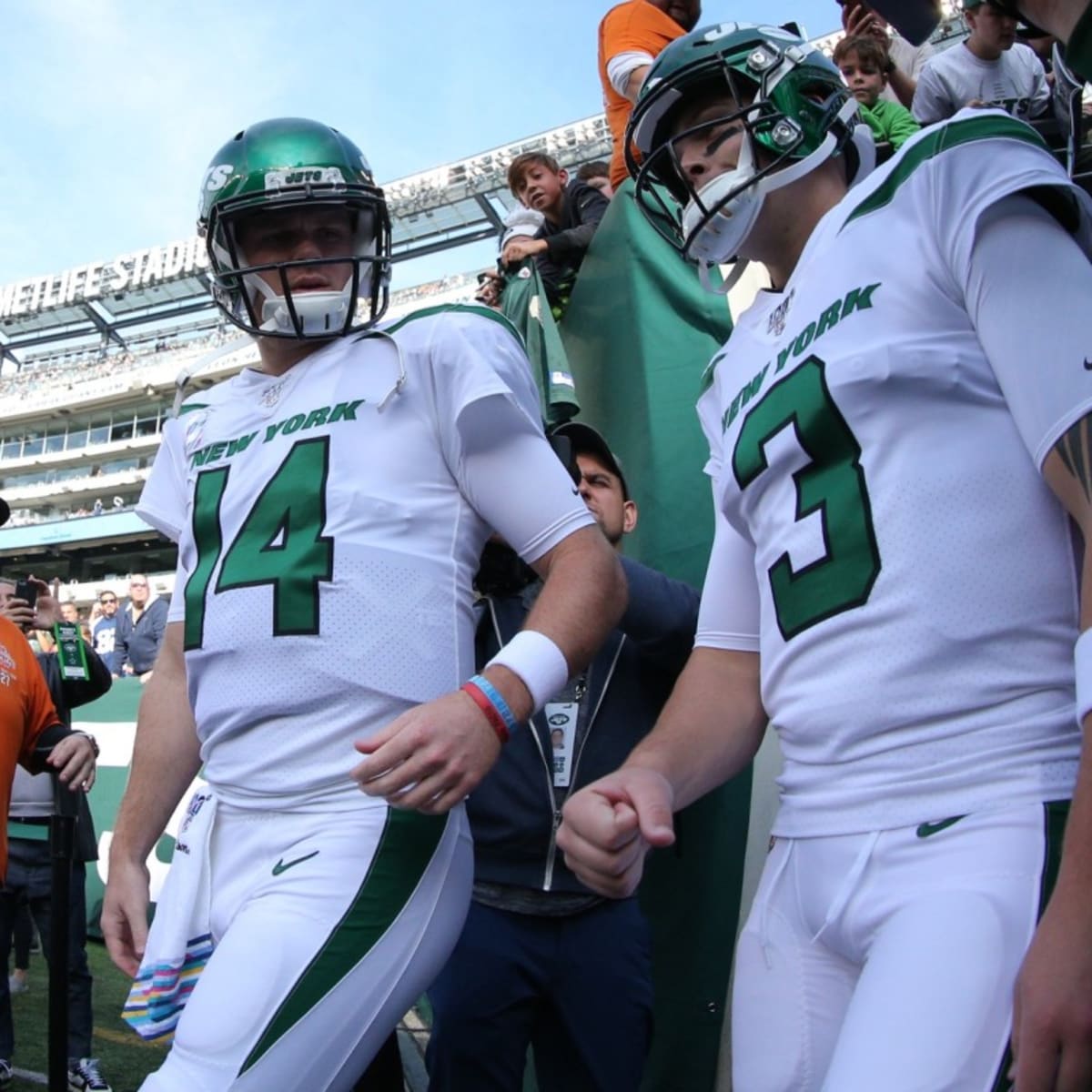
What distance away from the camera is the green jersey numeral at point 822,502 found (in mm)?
1396

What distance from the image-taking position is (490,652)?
2902 millimetres

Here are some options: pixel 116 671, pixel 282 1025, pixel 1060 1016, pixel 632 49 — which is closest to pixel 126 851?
pixel 282 1025

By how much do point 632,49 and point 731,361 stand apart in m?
3.17

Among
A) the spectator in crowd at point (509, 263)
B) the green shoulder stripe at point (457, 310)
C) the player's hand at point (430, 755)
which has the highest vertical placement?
the spectator in crowd at point (509, 263)

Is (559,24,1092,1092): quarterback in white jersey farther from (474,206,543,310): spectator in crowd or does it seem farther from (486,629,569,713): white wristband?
(474,206,543,310): spectator in crowd

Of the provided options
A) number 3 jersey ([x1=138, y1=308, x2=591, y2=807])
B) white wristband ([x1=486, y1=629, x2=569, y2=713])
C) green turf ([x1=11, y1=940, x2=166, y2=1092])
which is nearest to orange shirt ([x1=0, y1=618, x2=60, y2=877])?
green turf ([x1=11, y1=940, x2=166, y2=1092])

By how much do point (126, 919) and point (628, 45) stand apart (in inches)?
149

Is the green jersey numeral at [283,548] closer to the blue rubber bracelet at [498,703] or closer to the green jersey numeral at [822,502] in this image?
the blue rubber bracelet at [498,703]

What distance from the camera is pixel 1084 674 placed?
1086 millimetres

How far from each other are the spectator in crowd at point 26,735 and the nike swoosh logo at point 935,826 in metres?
3.31

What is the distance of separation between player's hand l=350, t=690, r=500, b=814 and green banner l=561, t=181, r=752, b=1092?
5.13 ft

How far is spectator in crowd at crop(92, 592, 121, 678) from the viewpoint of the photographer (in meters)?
Answer: 11.5

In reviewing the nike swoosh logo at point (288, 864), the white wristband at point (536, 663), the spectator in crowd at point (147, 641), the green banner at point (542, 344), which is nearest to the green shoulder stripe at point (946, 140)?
the white wristband at point (536, 663)

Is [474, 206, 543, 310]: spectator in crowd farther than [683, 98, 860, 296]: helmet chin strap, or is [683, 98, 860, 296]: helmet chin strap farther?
[474, 206, 543, 310]: spectator in crowd
